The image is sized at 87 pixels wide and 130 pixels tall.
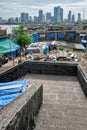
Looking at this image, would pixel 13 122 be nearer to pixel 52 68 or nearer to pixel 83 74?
pixel 83 74

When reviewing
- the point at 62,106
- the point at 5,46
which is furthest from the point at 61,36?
the point at 62,106

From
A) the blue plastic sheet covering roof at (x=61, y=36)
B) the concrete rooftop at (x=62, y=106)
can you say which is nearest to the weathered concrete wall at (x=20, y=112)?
the concrete rooftop at (x=62, y=106)

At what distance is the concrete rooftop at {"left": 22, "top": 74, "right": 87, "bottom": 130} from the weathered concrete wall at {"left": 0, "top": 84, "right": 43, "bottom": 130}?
45 centimetres

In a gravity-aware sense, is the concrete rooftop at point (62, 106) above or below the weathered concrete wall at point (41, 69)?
below

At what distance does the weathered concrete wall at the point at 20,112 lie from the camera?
12.5 feet

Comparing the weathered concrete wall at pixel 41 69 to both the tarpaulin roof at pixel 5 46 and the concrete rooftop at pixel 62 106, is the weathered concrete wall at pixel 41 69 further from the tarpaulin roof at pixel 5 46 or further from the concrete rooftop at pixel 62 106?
the tarpaulin roof at pixel 5 46

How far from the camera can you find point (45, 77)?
34.0 ft

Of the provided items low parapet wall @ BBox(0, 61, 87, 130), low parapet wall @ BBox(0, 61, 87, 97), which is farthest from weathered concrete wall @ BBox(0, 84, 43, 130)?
low parapet wall @ BBox(0, 61, 87, 97)

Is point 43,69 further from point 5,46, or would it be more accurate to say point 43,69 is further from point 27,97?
point 27,97

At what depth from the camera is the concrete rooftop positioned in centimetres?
580

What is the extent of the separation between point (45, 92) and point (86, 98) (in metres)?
1.67

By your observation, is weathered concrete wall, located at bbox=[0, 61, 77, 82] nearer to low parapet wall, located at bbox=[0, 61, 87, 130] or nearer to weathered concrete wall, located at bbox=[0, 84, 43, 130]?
low parapet wall, located at bbox=[0, 61, 87, 130]

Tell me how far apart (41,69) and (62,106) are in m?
4.08

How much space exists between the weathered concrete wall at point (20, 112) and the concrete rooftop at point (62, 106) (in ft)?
1.48
